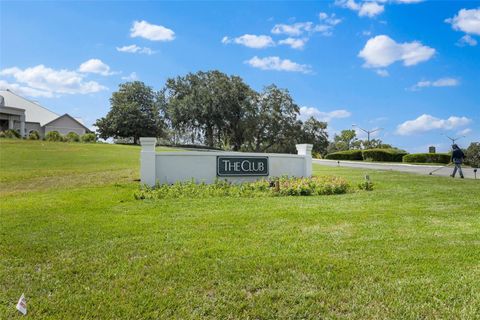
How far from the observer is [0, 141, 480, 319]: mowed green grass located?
334 cm

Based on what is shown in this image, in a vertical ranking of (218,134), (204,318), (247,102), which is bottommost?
(204,318)

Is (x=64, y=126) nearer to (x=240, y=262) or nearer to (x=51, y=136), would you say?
(x=51, y=136)

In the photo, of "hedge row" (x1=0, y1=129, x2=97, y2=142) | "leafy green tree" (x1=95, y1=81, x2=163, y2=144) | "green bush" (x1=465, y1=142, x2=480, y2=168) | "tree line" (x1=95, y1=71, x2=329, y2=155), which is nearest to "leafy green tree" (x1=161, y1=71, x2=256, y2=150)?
"tree line" (x1=95, y1=71, x2=329, y2=155)

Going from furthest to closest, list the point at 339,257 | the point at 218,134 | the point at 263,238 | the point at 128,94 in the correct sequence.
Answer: the point at 128,94 < the point at 218,134 < the point at 263,238 < the point at 339,257

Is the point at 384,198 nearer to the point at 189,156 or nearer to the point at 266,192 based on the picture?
the point at 266,192

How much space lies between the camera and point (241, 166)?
12.4 m

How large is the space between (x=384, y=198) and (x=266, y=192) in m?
2.97

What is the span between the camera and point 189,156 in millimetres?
11828

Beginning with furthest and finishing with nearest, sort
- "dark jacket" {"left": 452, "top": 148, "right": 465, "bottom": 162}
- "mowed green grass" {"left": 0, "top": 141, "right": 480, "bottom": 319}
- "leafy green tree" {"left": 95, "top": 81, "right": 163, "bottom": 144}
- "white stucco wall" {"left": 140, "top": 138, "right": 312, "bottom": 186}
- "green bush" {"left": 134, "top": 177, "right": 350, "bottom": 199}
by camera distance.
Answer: "leafy green tree" {"left": 95, "top": 81, "right": 163, "bottom": 144} → "dark jacket" {"left": 452, "top": 148, "right": 465, "bottom": 162} → "white stucco wall" {"left": 140, "top": 138, "right": 312, "bottom": 186} → "green bush" {"left": 134, "top": 177, "right": 350, "bottom": 199} → "mowed green grass" {"left": 0, "top": 141, "right": 480, "bottom": 319}

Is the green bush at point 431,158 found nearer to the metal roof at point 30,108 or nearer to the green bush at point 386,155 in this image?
the green bush at point 386,155

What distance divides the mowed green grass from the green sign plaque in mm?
4295

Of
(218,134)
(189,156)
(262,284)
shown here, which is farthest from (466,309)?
(218,134)

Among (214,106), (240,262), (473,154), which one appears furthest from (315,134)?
(240,262)

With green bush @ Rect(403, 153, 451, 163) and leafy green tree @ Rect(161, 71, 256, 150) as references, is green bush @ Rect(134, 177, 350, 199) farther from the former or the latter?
leafy green tree @ Rect(161, 71, 256, 150)
